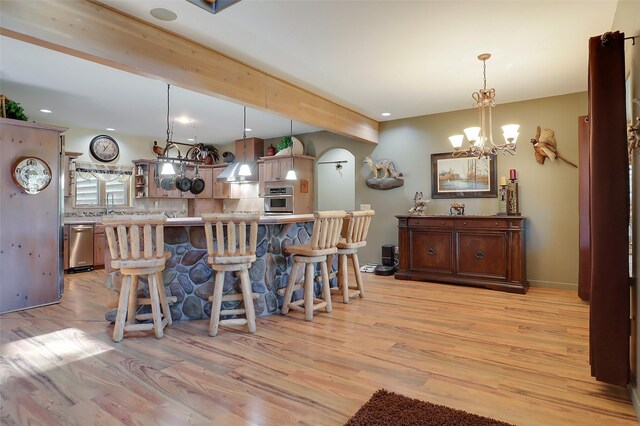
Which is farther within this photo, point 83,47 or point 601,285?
point 83,47

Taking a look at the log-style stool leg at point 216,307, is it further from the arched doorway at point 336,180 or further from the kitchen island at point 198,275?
→ the arched doorway at point 336,180

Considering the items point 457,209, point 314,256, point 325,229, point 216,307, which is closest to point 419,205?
point 457,209

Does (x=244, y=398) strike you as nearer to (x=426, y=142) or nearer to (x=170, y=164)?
(x=170, y=164)

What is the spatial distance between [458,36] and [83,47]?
9.49ft

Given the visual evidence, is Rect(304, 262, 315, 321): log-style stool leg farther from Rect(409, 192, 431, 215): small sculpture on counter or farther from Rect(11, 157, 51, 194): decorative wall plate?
Rect(11, 157, 51, 194): decorative wall plate

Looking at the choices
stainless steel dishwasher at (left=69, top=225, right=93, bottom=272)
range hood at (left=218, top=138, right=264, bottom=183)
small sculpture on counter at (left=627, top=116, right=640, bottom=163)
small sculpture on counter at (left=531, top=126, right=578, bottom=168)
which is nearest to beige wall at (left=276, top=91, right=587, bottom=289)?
small sculpture on counter at (left=531, top=126, right=578, bottom=168)

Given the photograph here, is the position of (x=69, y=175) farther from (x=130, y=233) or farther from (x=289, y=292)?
(x=289, y=292)

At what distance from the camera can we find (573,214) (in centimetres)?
464

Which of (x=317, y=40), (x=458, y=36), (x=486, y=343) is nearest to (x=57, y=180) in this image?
(x=317, y=40)

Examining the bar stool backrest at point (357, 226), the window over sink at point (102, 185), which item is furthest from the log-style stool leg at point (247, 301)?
the window over sink at point (102, 185)

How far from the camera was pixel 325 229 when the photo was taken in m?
3.43

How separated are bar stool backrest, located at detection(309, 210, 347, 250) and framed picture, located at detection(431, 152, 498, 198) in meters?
2.56

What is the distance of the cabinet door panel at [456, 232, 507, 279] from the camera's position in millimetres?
4578

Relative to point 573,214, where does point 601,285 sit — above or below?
below
